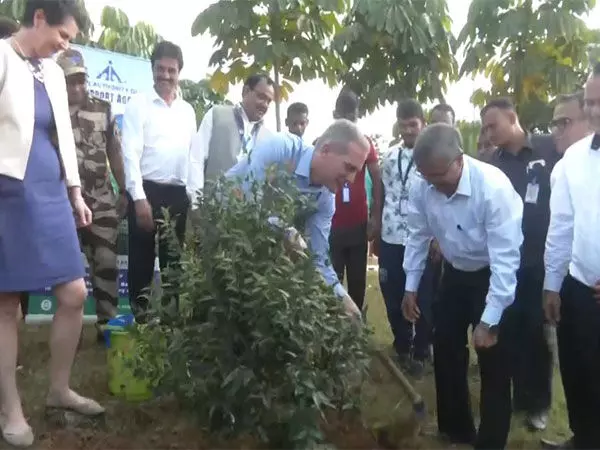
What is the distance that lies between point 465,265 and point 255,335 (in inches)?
45.6

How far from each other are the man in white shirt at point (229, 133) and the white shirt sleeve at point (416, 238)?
58.6 inches

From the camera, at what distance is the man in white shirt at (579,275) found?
314cm

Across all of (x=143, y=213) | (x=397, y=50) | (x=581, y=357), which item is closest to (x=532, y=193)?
(x=581, y=357)

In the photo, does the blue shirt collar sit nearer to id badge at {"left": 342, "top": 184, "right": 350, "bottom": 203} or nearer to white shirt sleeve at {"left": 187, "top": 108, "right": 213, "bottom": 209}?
white shirt sleeve at {"left": 187, "top": 108, "right": 213, "bottom": 209}

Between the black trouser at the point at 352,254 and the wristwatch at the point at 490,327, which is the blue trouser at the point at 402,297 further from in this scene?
the wristwatch at the point at 490,327

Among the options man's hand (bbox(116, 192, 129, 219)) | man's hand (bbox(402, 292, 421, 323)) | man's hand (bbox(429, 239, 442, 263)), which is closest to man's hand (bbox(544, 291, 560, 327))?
man's hand (bbox(402, 292, 421, 323))

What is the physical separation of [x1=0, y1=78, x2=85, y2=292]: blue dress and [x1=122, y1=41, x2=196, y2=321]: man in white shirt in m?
1.54

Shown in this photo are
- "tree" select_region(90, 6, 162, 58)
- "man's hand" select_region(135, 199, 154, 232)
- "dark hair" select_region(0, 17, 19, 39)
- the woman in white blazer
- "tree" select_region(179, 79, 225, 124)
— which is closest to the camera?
the woman in white blazer

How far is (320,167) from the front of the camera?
137 inches

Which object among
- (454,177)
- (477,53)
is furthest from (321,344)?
(477,53)

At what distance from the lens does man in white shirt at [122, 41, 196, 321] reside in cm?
474

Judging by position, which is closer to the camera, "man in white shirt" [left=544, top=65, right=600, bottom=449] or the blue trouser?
"man in white shirt" [left=544, top=65, right=600, bottom=449]

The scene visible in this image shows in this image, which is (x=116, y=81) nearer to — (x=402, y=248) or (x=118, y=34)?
(x=402, y=248)

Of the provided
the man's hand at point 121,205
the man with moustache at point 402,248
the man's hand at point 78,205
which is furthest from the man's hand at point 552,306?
the man's hand at point 121,205
